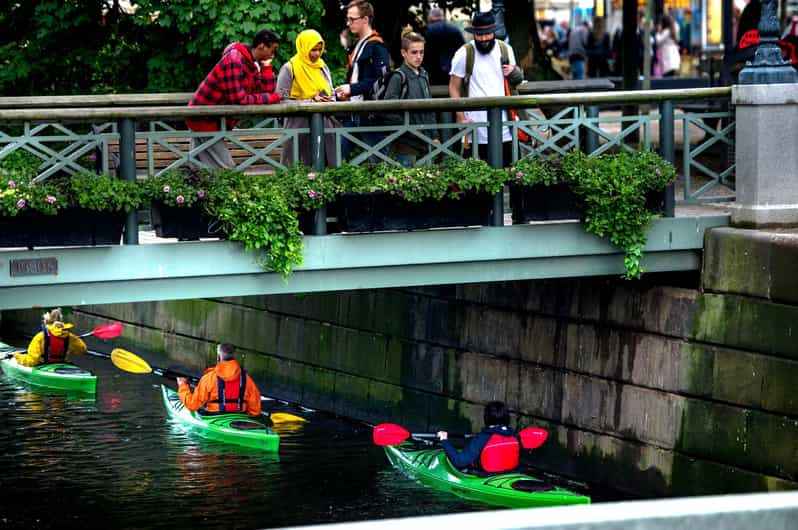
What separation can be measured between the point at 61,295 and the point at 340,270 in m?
1.98

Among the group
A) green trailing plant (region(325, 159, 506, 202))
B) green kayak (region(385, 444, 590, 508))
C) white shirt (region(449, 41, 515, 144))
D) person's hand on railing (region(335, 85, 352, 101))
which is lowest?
green kayak (region(385, 444, 590, 508))

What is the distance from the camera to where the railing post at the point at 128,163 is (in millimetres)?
8914

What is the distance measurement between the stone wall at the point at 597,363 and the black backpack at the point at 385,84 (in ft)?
7.95

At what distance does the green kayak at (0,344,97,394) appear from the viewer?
17328mm

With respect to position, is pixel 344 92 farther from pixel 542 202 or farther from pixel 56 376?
pixel 56 376

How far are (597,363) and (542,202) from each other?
213cm

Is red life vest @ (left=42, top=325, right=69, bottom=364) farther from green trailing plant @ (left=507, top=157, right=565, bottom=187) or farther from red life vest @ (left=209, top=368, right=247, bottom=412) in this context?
green trailing plant @ (left=507, top=157, right=565, bottom=187)

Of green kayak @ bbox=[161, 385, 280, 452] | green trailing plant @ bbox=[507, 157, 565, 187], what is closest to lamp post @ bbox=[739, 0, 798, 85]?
green trailing plant @ bbox=[507, 157, 565, 187]

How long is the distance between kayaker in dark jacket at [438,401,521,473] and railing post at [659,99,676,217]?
7.55 feet

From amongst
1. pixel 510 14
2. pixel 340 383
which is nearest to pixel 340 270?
pixel 340 383

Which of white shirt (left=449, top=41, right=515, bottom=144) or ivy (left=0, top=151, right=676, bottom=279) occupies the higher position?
white shirt (left=449, top=41, right=515, bottom=144)

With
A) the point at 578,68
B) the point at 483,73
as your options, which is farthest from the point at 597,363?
the point at 578,68

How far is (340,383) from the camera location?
15070 mm

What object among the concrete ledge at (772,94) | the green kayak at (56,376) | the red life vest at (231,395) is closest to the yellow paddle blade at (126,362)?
the red life vest at (231,395)
